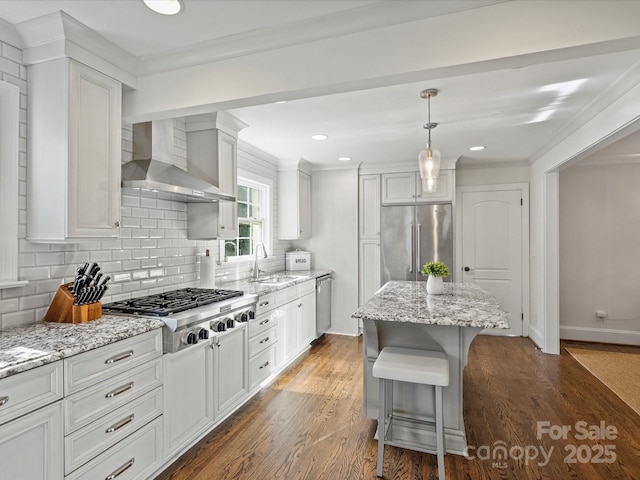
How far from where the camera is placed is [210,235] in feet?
9.95

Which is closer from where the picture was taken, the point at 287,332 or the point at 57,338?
the point at 57,338

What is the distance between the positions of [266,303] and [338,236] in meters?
2.25

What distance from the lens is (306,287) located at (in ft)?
14.1

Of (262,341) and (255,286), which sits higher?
(255,286)

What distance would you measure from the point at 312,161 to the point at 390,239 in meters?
1.55

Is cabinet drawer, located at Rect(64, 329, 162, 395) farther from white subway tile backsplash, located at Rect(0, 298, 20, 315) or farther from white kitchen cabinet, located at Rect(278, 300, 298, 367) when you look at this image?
white kitchen cabinet, located at Rect(278, 300, 298, 367)

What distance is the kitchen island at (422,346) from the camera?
2217mm

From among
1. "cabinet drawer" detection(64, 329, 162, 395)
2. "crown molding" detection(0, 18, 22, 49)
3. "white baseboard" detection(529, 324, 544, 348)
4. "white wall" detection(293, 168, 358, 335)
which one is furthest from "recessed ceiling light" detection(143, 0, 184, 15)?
"white baseboard" detection(529, 324, 544, 348)

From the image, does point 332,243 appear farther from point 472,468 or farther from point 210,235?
point 472,468

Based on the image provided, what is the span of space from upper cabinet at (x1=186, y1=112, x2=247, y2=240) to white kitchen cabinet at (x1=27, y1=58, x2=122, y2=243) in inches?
40.0

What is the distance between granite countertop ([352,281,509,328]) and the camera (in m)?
2.03

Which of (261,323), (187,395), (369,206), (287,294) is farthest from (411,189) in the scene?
(187,395)

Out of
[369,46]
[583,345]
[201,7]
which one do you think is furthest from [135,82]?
[583,345]

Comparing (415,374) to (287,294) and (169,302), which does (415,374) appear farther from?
(287,294)
